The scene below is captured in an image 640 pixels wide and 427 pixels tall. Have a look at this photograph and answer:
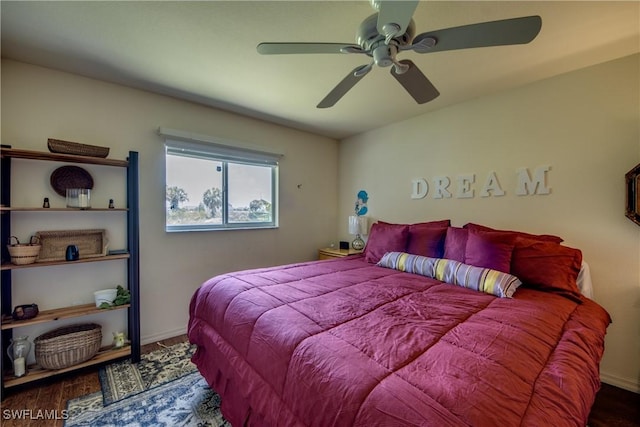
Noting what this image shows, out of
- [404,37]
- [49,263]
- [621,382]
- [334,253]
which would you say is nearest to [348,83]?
[404,37]

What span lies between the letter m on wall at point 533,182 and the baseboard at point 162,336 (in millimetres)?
3558

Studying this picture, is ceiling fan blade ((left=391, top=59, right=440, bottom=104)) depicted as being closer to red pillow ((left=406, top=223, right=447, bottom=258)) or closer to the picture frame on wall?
red pillow ((left=406, top=223, right=447, bottom=258))

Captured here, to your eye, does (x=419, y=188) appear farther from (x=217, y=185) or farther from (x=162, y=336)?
(x=162, y=336)

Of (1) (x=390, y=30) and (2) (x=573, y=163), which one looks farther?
(2) (x=573, y=163)

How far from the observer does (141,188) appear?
2543mm

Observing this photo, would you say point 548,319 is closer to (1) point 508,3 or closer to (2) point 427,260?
(2) point 427,260

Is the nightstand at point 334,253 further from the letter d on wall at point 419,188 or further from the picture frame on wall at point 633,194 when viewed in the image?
the picture frame on wall at point 633,194

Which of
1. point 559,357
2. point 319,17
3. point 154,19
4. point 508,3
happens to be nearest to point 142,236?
point 154,19

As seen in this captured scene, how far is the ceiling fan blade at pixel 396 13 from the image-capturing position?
3.26 feet

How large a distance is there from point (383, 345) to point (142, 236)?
245cm

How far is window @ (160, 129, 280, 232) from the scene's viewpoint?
2768mm

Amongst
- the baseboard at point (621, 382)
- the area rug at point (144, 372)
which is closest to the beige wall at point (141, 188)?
the area rug at point (144, 372)

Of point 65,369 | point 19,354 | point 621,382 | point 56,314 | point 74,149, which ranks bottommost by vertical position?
point 621,382

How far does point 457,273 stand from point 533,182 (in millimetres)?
1146
